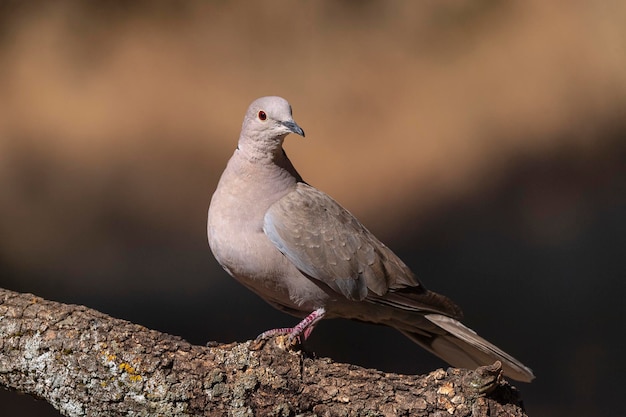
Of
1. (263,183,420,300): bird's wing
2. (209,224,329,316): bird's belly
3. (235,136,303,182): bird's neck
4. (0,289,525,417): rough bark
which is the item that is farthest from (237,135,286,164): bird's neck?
(0,289,525,417): rough bark

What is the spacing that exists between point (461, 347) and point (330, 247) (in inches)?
21.6

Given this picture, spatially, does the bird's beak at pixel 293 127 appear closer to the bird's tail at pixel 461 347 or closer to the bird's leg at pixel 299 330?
the bird's leg at pixel 299 330

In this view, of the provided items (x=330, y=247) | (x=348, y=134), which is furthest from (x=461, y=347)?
(x=348, y=134)

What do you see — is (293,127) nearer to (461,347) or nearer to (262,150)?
(262,150)

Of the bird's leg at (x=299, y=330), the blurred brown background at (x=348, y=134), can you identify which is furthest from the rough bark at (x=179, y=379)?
the blurred brown background at (x=348, y=134)

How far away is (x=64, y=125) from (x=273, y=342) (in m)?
2.64

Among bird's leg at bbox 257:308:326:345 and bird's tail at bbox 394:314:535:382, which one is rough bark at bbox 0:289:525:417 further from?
bird's tail at bbox 394:314:535:382

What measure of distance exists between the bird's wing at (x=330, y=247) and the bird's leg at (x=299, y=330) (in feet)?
0.30

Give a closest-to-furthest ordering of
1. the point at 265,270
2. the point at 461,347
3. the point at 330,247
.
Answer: the point at 265,270, the point at 330,247, the point at 461,347

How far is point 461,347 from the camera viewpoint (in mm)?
2611

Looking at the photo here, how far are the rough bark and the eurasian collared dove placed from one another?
32 centimetres

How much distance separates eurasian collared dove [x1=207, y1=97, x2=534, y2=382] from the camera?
2373mm

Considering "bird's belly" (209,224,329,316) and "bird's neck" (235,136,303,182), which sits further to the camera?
"bird's neck" (235,136,303,182)

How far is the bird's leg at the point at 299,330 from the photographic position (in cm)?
210
